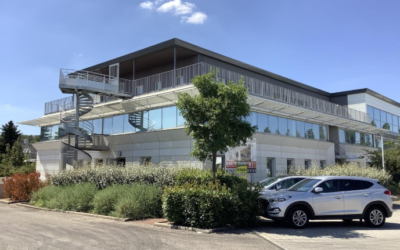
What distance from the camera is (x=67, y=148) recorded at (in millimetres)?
23391

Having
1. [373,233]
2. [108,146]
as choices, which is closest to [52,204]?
[108,146]

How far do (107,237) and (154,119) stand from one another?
13587 millimetres

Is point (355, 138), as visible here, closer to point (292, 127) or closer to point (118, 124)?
point (292, 127)

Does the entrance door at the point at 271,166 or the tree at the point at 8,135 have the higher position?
the tree at the point at 8,135

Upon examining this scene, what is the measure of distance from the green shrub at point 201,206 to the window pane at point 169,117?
33.2 ft

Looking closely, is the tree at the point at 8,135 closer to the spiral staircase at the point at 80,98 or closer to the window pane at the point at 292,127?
the spiral staircase at the point at 80,98

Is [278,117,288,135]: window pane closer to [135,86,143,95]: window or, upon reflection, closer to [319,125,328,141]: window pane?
[319,125,328,141]: window pane

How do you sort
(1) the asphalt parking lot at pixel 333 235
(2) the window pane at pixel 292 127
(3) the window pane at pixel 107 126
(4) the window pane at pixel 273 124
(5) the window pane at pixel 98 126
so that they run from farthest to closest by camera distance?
(5) the window pane at pixel 98 126 → (3) the window pane at pixel 107 126 → (2) the window pane at pixel 292 127 → (4) the window pane at pixel 273 124 → (1) the asphalt parking lot at pixel 333 235

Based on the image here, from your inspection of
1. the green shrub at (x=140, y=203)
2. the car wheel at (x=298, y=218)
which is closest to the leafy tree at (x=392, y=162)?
the car wheel at (x=298, y=218)

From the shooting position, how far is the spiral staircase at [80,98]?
23125 millimetres

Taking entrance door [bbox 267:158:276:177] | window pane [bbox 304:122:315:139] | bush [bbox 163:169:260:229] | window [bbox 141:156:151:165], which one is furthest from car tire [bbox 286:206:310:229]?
window pane [bbox 304:122:315:139]

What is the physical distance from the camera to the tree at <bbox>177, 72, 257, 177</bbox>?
40.0ft

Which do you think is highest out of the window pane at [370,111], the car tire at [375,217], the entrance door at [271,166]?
the window pane at [370,111]

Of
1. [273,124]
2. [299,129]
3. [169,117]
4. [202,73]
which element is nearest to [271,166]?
[273,124]
